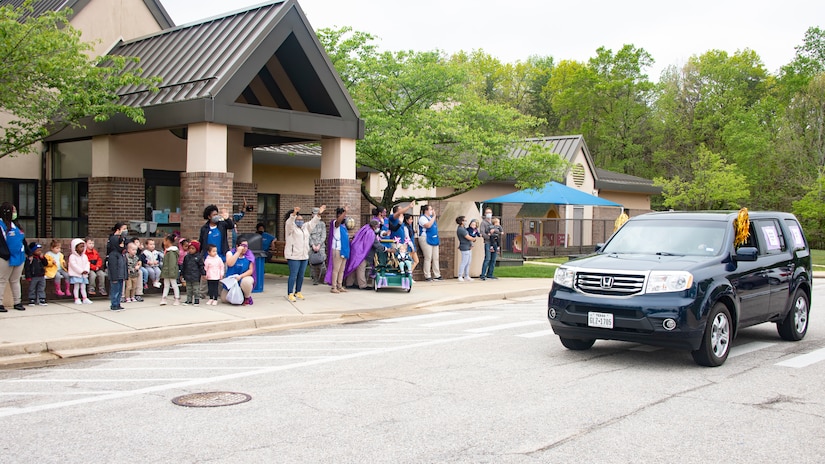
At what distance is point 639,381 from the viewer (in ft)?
27.5

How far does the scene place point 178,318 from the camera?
12398 millimetres

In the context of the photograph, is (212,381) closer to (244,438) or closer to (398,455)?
(244,438)

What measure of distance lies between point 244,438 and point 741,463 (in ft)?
12.1

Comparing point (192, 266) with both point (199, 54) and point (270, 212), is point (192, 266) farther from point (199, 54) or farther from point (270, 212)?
point (270, 212)

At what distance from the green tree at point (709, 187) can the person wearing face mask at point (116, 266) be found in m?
35.8

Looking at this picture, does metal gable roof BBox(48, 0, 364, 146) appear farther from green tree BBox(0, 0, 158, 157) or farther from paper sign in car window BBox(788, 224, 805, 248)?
paper sign in car window BBox(788, 224, 805, 248)

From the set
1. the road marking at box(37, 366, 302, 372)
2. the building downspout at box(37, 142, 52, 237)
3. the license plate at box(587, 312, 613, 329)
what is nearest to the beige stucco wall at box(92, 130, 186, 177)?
the building downspout at box(37, 142, 52, 237)

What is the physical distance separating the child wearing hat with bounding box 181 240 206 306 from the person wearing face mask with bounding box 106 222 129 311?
1.07 meters

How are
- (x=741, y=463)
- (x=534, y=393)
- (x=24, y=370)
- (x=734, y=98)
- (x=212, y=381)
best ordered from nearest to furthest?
1. (x=741, y=463)
2. (x=534, y=393)
3. (x=212, y=381)
4. (x=24, y=370)
5. (x=734, y=98)

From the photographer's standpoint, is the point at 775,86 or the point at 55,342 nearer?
the point at 55,342

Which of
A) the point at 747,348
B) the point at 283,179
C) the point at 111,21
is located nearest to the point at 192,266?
the point at 747,348

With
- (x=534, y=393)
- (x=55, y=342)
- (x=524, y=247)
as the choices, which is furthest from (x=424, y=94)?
(x=534, y=393)

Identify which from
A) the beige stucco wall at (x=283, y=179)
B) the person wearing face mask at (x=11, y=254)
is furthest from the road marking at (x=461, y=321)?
the beige stucco wall at (x=283, y=179)

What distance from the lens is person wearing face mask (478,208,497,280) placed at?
20359 millimetres
